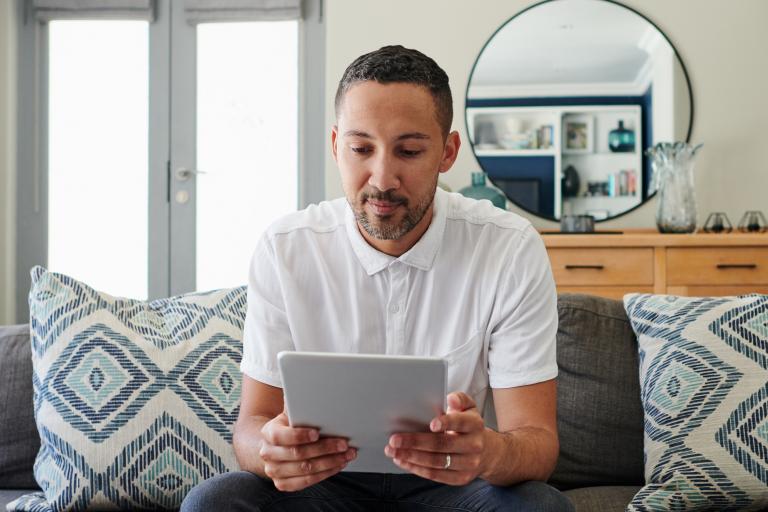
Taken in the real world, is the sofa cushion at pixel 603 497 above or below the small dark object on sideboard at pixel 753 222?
below

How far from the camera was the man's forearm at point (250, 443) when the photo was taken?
1312 mm

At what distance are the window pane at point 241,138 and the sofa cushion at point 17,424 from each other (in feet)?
7.16

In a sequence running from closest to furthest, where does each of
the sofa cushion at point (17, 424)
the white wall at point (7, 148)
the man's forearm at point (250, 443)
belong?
the man's forearm at point (250, 443) → the sofa cushion at point (17, 424) → the white wall at point (7, 148)

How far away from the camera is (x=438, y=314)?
1.46 meters

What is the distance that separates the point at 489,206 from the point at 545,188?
2.02 m

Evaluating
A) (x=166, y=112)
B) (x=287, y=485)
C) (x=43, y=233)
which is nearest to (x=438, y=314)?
(x=287, y=485)

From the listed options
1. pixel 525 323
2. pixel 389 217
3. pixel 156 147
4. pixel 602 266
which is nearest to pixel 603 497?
pixel 525 323

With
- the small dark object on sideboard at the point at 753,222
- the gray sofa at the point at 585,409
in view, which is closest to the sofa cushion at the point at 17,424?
the gray sofa at the point at 585,409

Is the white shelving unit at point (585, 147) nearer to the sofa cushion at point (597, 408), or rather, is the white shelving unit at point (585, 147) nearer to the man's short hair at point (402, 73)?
the sofa cushion at point (597, 408)

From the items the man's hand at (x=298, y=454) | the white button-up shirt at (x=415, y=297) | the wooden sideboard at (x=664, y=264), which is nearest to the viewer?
the man's hand at (x=298, y=454)

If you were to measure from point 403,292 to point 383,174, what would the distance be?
0.22 m

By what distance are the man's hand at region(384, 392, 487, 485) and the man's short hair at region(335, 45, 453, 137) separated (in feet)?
1.69

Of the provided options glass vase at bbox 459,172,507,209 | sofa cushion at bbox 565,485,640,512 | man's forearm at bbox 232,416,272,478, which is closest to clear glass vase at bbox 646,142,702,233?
glass vase at bbox 459,172,507,209

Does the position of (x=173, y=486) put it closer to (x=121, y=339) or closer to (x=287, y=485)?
(x=121, y=339)
